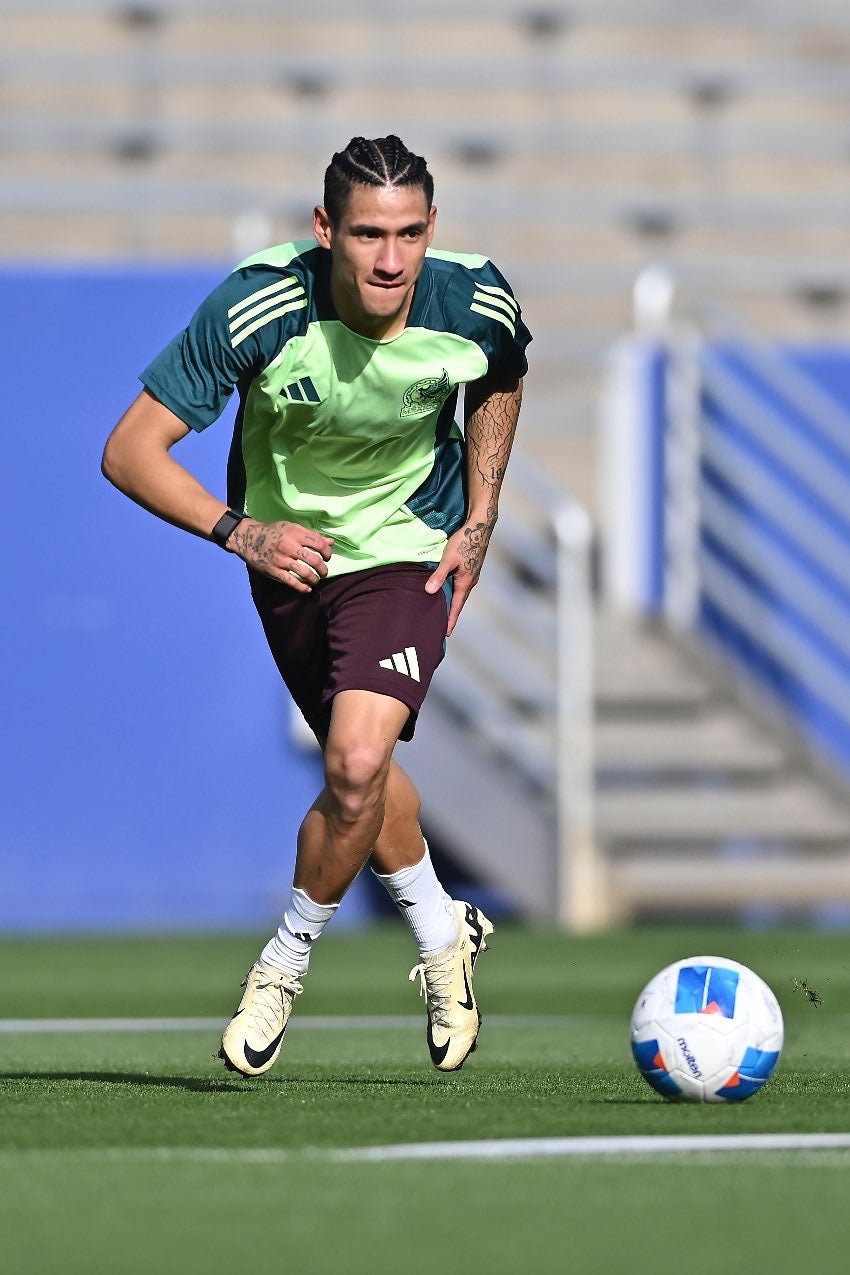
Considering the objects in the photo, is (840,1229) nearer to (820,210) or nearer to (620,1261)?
(620,1261)

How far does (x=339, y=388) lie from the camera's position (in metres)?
4.61

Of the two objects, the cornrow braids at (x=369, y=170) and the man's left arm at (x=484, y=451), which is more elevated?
the cornrow braids at (x=369, y=170)

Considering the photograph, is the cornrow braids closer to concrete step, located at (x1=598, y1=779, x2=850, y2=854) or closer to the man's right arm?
the man's right arm

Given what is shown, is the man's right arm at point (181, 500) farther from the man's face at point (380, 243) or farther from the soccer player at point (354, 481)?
the man's face at point (380, 243)

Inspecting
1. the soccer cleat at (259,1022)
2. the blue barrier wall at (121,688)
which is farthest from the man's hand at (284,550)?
the blue barrier wall at (121,688)

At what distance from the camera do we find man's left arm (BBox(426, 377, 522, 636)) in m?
4.94

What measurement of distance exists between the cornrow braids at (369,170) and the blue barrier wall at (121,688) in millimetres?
7971

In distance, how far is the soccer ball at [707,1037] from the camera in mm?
4137

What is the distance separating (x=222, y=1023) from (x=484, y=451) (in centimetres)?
253

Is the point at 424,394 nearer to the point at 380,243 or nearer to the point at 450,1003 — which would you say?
the point at 380,243

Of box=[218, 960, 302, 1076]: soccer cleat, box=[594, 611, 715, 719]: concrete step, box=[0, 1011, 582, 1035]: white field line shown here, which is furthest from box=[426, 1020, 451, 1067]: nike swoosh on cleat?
box=[594, 611, 715, 719]: concrete step

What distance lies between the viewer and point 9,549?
12719 millimetres

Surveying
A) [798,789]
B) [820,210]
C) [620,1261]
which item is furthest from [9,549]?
[620,1261]

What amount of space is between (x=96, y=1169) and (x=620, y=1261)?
3.25 feet
